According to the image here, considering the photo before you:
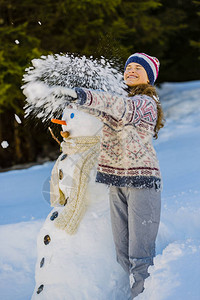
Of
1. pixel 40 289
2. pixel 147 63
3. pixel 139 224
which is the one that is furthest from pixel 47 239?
pixel 147 63

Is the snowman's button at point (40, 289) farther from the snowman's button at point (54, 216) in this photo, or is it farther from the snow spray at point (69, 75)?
the snow spray at point (69, 75)

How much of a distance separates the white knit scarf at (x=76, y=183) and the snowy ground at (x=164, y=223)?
169 mm

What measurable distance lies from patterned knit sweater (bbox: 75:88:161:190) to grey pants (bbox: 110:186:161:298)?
0.09 meters

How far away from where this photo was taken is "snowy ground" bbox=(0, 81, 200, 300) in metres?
2.09

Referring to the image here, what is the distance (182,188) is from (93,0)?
13.2ft

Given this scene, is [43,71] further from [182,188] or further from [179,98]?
[179,98]

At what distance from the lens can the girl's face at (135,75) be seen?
2441 mm

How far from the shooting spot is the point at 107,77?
8.73 ft

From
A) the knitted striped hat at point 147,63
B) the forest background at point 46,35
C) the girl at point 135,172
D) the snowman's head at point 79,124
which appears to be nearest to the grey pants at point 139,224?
the girl at point 135,172

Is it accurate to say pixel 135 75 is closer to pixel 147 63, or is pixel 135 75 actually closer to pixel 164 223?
pixel 147 63

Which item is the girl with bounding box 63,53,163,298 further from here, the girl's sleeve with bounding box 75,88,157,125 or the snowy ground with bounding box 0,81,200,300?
the snowy ground with bounding box 0,81,200,300

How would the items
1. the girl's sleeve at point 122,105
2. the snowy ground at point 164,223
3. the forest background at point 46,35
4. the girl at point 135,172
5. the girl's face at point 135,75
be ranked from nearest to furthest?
1. the girl's sleeve at point 122,105
2. the snowy ground at point 164,223
3. the girl at point 135,172
4. the girl's face at point 135,75
5. the forest background at point 46,35

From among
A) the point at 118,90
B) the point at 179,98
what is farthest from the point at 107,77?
the point at 179,98

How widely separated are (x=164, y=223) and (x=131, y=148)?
143cm
